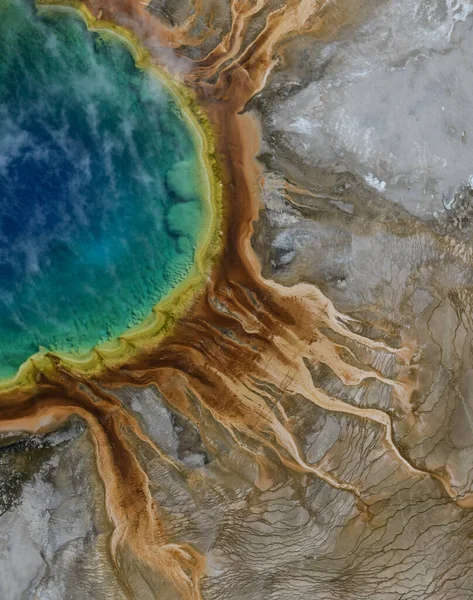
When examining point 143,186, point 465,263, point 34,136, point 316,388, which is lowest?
point 316,388

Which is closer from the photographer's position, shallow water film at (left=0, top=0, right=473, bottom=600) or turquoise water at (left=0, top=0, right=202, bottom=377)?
shallow water film at (left=0, top=0, right=473, bottom=600)

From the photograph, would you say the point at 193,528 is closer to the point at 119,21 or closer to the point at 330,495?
the point at 330,495

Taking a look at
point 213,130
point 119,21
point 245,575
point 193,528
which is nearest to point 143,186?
point 213,130

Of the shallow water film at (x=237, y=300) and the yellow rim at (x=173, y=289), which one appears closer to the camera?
the shallow water film at (x=237, y=300)

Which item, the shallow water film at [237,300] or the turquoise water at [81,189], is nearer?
the shallow water film at [237,300]

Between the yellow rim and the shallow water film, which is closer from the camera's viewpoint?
the shallow water film

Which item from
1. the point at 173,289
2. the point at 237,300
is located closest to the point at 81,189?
the point at 173,289

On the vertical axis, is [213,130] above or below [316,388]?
above
